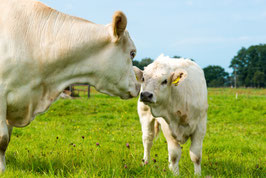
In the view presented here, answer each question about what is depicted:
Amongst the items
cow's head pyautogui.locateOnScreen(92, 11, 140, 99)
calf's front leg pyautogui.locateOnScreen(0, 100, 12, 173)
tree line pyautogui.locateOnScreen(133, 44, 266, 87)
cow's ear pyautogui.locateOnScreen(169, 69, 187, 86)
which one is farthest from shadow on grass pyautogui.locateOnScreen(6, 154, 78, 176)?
tree line pyautogui.locateOnScreen(133, 44, 266, 87)

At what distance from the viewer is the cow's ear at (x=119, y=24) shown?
3344 millimetres

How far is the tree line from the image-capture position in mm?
83331

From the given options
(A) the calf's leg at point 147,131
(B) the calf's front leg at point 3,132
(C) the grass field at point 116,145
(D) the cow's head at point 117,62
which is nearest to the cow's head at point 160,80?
(D) the cow's head at point 117,62

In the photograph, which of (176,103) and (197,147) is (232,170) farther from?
(176,103)

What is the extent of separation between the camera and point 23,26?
368cm

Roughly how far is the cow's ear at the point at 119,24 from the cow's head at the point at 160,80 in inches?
37.5

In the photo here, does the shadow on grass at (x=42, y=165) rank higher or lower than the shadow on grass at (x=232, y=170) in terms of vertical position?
higher

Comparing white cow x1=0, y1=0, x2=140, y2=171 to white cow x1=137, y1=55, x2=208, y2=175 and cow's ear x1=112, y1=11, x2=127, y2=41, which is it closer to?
cow's ear x1=112, y1=11, x2=127, y2=41

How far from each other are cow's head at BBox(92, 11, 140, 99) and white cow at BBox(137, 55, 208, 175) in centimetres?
51

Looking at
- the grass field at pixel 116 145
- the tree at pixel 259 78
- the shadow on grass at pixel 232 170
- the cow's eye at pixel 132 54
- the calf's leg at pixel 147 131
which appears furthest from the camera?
the tree at pixel 259 78

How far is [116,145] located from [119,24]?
4.05 metres

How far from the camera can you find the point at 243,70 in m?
91.1

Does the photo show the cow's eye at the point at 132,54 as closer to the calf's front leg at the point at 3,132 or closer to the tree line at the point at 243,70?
the calf's front leg at the point at 3,132

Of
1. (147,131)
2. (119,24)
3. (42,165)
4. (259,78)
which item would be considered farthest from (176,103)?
(259,78)
